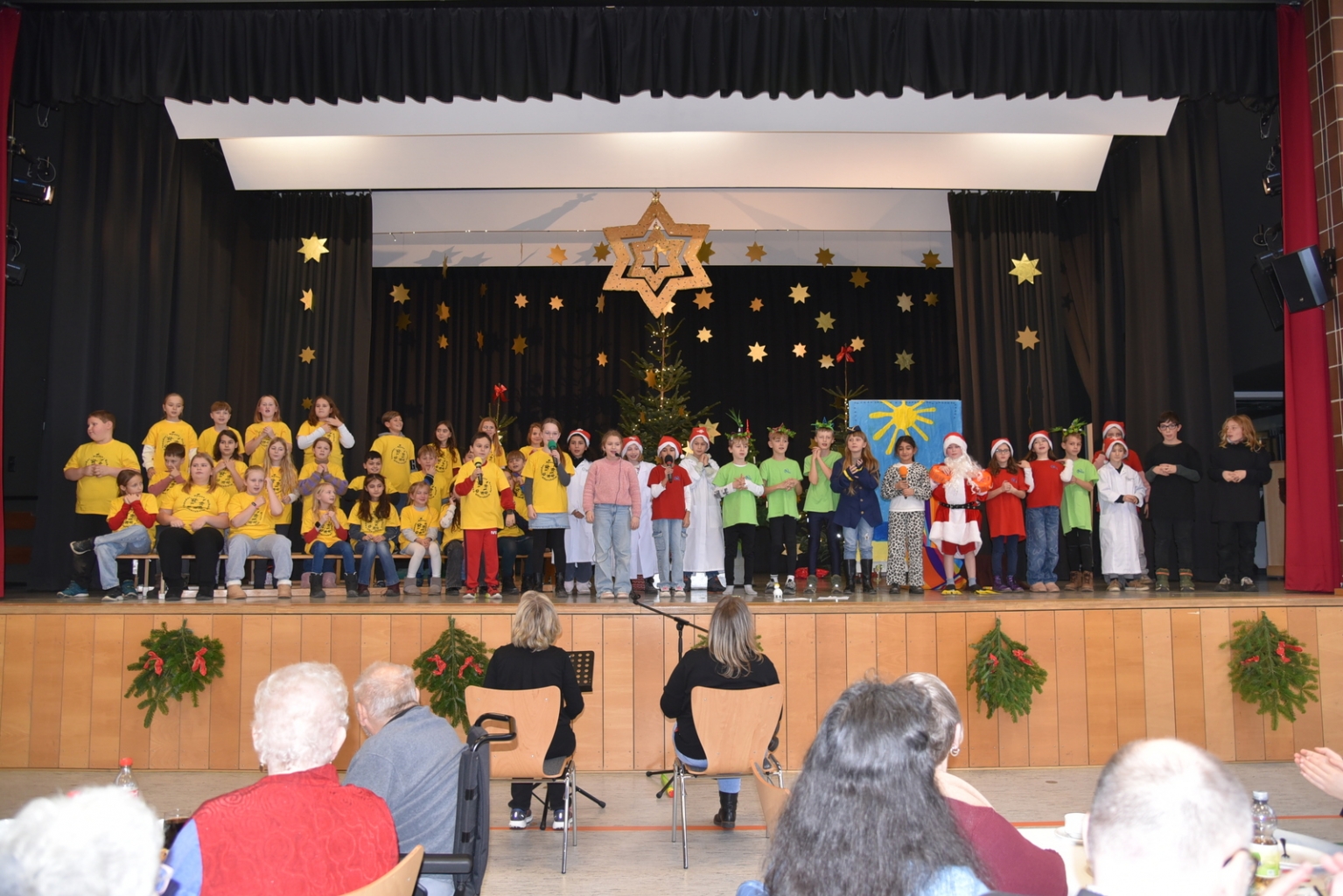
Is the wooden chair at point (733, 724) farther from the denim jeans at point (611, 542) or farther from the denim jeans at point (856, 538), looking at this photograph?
the denim jeans at point (856, 538)

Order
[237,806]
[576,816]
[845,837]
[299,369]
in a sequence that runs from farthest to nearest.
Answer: [299,369]
[576,816]
[237,806]
[845,837]

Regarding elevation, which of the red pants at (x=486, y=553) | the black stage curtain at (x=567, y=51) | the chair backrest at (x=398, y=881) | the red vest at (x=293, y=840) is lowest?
the chair backrest at (x=398, y=881)

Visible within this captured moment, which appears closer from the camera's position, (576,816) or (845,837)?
(845,837)

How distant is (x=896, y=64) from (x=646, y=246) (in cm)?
300

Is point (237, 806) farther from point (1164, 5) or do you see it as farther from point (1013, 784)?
point (1164, 5)

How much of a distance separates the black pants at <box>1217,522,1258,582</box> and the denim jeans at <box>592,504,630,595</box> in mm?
5085

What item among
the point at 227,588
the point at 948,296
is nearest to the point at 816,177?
the point at 948,296

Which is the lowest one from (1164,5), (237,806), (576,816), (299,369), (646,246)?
(576,816)

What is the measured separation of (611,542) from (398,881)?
613cm

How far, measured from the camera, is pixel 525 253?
12352 millimetres

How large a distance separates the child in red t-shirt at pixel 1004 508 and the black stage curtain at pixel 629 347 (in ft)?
15.2

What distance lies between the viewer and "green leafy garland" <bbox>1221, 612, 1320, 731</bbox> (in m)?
6.57

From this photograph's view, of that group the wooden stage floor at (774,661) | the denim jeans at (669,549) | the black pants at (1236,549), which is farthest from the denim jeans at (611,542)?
the black pants at (1236,549)

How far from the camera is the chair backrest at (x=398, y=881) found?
1.98 meters
